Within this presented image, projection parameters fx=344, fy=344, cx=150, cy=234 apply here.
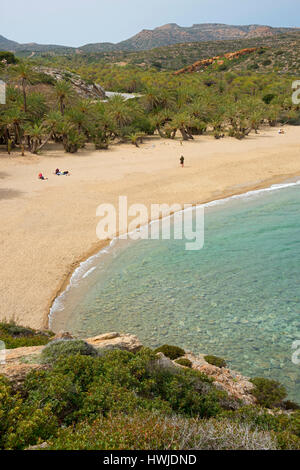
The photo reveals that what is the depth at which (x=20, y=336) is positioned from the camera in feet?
32.8

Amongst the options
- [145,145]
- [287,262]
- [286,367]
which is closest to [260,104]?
[145,145]

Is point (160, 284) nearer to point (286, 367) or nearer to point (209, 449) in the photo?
point (286, 367)

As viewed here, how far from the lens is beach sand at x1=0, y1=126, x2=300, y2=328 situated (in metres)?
14.3

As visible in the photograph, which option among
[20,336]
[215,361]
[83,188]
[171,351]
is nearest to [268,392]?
[215,361]

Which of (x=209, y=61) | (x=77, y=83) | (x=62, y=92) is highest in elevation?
(x=209, y=61)

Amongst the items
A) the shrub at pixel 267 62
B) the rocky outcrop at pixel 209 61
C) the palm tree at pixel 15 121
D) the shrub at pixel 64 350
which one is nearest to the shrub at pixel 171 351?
the shrub at pixel 64 350

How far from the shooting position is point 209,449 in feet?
15.5

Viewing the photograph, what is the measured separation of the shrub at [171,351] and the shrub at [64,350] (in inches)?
104

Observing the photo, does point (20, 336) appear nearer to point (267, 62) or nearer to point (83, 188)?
point (83, 188)

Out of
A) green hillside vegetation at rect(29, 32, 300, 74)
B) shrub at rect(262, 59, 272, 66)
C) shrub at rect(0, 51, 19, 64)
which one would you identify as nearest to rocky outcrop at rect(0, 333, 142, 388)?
A: shrub at rect(0, 51, 19, 64)

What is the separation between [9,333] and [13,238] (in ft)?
27.8

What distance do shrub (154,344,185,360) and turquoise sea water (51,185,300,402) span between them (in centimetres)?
96

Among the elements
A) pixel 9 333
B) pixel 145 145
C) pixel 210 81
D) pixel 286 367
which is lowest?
pixel 286 367

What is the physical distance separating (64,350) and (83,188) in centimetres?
2000
